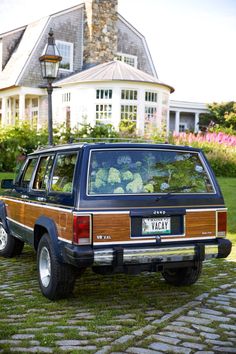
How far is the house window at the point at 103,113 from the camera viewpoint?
2729 centimetres

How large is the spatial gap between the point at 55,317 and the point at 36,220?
145cm

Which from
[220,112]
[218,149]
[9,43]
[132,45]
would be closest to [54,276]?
[218,149]

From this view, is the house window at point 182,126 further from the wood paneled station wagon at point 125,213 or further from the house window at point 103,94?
the wood paneled station wagon at point 125,213

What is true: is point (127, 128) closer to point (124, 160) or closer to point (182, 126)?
point (124, 160)

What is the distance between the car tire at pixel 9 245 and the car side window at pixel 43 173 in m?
1.69

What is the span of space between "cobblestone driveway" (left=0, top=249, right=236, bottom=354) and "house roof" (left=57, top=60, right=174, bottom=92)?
21665mm

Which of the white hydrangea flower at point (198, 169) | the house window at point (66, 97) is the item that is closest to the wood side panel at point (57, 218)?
the white hydrangea flower at point (198, 169)

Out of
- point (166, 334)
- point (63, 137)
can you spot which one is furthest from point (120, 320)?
point (63, 137)

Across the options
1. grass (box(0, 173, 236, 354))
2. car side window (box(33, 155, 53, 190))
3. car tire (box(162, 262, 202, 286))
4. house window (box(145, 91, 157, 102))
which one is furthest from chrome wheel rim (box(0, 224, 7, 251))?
house window (box(145, 91, 157, 102))

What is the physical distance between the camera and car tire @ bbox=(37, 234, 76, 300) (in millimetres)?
5609

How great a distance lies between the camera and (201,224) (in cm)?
571

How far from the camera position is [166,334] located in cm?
474

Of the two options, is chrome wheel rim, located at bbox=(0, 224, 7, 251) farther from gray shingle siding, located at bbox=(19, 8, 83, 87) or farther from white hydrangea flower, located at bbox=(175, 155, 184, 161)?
gray shingle siding, located at bbox=(19, 8, 83, 87)

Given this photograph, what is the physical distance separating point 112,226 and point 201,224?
3.44ft
